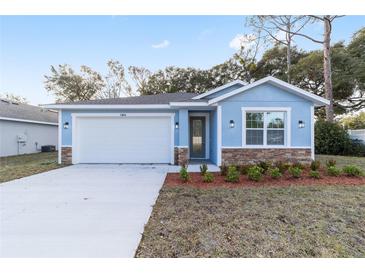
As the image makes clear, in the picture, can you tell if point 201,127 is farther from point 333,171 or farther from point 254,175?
point 333,171

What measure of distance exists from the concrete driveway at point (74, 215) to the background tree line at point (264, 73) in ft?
49.1

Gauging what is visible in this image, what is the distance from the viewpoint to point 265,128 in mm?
9680

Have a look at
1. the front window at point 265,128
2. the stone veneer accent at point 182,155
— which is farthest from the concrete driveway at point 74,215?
the front window at point 265,128

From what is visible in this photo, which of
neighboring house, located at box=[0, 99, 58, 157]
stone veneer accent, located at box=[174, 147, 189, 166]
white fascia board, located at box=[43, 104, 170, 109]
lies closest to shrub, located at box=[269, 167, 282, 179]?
stone veneer accent, located at box=[174, 147, 189, 166]

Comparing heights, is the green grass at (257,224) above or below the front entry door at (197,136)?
below

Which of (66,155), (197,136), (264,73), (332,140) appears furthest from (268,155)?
(264,73)

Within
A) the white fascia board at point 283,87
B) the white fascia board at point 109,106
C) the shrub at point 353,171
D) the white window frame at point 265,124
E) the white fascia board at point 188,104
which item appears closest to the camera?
the shrub at point 353,171

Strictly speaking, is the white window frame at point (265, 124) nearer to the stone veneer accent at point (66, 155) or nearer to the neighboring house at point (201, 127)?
the neighboring house at point (201, 127)

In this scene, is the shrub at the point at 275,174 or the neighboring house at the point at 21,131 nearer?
the shrub at the point at 275,174

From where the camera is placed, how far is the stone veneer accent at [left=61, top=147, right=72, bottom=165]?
439 inches

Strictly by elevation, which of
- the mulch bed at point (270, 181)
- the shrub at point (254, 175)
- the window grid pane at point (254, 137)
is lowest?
the mulch bed at point (270, 181)

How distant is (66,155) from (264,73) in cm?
2120

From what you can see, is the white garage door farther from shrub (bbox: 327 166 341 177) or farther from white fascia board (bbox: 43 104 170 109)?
shrub (bbox: 327 166 341 177)

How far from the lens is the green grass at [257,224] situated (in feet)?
10.1
